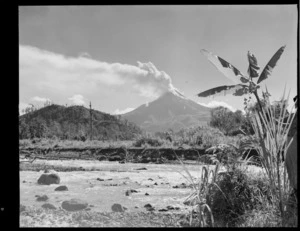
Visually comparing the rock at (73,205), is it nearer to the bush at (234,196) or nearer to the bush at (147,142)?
the bush at (234,196)

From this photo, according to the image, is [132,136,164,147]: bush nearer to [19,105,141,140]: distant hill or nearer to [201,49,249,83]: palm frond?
[19,105,141,140]: distant hill

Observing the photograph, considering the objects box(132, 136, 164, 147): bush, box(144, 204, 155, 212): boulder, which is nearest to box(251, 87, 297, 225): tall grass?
box(144, 204, 155, 212): boulder

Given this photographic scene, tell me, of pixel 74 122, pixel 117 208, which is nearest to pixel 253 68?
pixel 117 208

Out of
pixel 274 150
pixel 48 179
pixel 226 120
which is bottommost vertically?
pixel 48 179

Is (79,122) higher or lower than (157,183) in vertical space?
higher

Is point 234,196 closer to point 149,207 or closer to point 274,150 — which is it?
point 274,150

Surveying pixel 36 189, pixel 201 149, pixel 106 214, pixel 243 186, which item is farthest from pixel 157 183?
pixel 201 149

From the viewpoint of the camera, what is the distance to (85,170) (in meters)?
9.51

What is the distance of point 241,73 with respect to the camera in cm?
395

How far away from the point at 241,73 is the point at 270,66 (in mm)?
284

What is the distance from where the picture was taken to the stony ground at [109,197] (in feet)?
14.3

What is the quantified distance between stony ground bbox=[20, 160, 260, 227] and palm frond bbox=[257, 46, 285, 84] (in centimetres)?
112
